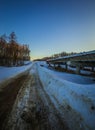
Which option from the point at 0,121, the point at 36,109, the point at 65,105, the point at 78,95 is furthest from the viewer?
the point at 78,95

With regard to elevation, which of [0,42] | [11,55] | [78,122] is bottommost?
[78,122]

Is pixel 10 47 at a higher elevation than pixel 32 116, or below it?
higher

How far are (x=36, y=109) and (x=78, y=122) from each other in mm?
2035

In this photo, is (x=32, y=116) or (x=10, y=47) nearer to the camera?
(x=32, y=116)

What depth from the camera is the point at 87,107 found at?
19.5ft

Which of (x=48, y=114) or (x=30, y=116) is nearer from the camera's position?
(x=30, y=116)

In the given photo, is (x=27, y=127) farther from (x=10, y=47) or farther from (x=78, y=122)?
(x=10, y=47)

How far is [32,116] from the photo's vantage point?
201 inches

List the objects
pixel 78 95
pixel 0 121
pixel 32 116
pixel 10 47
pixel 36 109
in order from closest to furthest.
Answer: pixel 0 121
pixel 32 116
pixel 36 109
pixel 78 95
pixel 10 47

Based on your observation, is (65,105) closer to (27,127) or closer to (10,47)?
(27,127)

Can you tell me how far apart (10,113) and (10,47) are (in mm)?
49727

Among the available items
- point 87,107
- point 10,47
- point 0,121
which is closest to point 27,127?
point 0,121

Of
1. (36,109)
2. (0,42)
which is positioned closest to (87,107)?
(36,109)

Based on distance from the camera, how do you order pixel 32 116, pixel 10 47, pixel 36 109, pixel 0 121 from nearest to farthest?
1. pixel 0 121
2. pixel 32 116
3. pixel 36 109
4. pixel 10 47
